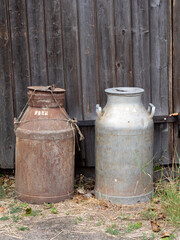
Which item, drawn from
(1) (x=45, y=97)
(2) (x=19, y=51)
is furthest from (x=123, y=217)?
(2) (x=19, y=51)

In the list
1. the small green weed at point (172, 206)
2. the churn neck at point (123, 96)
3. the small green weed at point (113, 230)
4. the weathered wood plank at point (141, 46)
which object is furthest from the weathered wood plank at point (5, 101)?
the small green weed at point (172, 206)

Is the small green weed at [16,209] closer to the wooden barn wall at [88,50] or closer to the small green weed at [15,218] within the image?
the small green weed at [15,218]

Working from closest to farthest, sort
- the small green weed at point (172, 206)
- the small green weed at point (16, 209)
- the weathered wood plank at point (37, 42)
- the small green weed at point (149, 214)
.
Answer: the small green weed at point (172, 206) < the small green weed at point (149, 214) < the small green weed at point (16, 209) < the weathered wood plank at point (37, 42)

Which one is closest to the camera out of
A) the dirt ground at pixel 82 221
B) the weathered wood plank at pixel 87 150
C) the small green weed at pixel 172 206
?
the dirt ground at pixel 82 221

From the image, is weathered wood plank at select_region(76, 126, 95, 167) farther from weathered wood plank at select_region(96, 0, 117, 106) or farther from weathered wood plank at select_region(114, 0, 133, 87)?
weathered wood plank at select_region(114, 0, 133, 87)

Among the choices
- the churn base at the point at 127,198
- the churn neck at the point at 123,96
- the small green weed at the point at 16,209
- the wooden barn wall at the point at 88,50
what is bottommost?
the small green weed at the point at 16,209

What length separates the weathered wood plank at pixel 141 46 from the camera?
4.67m

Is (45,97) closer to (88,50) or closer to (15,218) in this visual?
(88,50)

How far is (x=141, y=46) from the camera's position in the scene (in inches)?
186

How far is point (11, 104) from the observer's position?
4848 millimetres

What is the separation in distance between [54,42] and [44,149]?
1.27m

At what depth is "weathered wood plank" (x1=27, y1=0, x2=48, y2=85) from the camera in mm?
4656

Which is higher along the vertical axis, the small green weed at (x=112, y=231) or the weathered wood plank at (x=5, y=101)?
the weathered wood plank at (x=5, y=101)

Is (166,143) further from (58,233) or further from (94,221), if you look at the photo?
(58,233)
